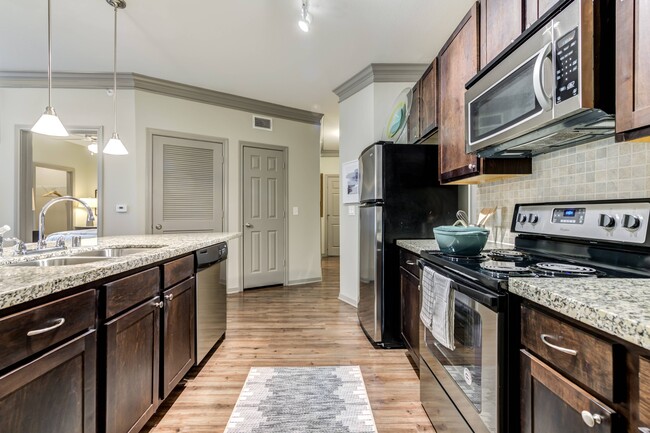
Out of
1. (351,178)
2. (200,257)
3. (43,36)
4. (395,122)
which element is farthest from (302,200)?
(43,36)

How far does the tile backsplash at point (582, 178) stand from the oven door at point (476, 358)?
2.46 ft

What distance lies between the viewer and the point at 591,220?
52.7 inches

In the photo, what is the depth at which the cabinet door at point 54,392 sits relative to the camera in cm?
83

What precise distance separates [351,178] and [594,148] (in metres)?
2.63

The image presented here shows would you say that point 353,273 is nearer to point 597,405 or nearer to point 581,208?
point 581,208

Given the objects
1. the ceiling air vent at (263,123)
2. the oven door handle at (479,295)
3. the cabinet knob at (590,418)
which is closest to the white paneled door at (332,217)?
the ceiling air vent at (263,123)

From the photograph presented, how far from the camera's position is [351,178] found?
389cm

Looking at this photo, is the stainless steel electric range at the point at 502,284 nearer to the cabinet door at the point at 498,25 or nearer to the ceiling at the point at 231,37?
the cabinet door at the point at 498,25

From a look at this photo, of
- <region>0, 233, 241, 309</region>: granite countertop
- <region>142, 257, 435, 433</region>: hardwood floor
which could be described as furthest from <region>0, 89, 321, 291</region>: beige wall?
<region>0, 233, 241, 309</region>: granite countertop

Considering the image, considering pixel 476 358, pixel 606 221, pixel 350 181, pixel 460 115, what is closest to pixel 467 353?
pixel 476 358

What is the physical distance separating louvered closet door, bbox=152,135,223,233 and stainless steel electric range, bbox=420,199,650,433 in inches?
132

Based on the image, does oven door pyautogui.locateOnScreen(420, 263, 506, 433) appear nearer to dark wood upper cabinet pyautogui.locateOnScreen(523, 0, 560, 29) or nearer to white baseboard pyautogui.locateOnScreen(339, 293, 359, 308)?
dark wood upper cabinet pyautogui.locateOnScreen(523, 0, 560, 29)

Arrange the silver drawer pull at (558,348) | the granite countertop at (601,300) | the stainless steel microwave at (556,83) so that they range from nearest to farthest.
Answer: the granite countertop at (601,300), the silver drawer pull at (558,348), the stainless steel microwave at (556,83)

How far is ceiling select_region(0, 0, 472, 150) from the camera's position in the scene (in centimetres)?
255
